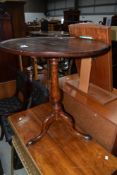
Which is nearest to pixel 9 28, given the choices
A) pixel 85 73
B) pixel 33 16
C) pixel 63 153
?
pixel 85 73

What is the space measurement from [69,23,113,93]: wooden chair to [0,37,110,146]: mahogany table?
83 mm

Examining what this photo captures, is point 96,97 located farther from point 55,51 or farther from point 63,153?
point 55,51

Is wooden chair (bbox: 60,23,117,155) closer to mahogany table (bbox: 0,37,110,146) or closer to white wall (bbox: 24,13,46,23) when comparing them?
mahogany table (bbox: 0,37,110,146)

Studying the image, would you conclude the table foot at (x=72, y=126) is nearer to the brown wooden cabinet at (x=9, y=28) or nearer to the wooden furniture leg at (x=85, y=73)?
the wooden furniture leg at (x=85, y=73)

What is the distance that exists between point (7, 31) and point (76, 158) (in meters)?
A: 1.92

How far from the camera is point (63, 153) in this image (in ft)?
3.74

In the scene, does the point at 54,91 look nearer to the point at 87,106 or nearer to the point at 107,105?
the point at 87,106

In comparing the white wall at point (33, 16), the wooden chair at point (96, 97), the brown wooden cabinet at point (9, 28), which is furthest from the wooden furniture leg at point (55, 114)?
the white wall at point (33, 16)

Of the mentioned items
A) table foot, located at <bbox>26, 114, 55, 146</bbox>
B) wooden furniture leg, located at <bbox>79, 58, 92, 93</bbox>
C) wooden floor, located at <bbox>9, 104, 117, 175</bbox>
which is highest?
wooden furniture leg, located at <bbox>79, 58, 92, 93</bbox>

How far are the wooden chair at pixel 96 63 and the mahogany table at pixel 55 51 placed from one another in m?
0.08

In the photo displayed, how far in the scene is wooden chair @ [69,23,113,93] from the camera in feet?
4.11

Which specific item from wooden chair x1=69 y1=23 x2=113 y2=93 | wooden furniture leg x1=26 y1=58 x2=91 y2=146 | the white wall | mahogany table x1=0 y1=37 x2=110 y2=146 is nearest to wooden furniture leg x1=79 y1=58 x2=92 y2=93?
wooden chair x1=69 y1=23 x2=113 y2=93

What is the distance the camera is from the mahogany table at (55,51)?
909mm

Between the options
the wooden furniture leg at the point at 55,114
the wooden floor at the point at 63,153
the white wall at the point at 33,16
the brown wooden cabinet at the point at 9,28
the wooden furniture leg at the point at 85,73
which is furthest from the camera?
the white wall at the point at 33,16
